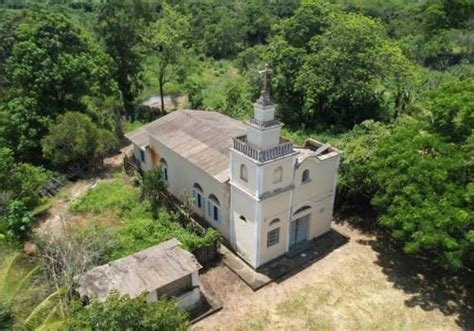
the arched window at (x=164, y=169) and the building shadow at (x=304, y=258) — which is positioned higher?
the arched window at (x=164, y=169)

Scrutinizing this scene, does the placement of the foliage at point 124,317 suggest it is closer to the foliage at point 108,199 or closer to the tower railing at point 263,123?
the tower railing at point 263,123

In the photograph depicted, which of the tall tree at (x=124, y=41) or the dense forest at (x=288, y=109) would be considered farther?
the tall tree at (x=124, y=41)

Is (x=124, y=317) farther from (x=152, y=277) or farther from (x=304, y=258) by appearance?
(x=304, y=258)

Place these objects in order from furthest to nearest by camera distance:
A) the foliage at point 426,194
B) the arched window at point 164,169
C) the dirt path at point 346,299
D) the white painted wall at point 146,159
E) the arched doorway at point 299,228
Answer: the white painted wall at point 146,159 → the arched window at point 164,169 → the arched doorway at point 299,228 → the dirt path at point 346,299 → the foliage at point 426,194

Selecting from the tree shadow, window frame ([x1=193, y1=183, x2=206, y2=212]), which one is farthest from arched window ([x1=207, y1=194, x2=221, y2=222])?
the tree shadow

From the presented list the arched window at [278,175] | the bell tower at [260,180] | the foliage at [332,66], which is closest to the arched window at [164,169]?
the bell tower at [260,180]

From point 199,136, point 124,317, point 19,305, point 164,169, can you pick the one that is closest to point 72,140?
point 164,169

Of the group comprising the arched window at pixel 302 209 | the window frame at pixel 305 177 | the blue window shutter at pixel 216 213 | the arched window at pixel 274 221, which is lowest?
the blue window shutter at pixel 216 213

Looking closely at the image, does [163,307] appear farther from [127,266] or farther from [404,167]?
[404,167]
